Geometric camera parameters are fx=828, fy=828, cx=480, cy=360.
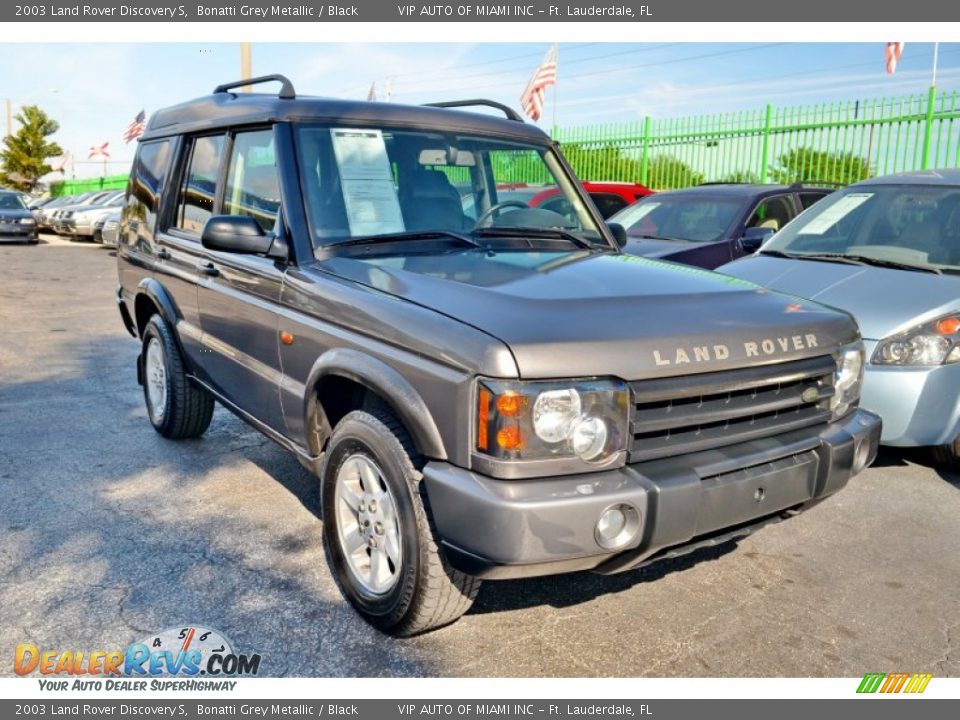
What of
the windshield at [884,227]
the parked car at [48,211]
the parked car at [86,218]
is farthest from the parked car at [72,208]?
the windshield at [884,227]

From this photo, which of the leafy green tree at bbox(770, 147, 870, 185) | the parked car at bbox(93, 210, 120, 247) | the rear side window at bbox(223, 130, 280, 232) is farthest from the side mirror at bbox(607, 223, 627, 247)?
the parked car at bbox(93, 210, 120, 247)

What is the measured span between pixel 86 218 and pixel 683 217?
21172 mm

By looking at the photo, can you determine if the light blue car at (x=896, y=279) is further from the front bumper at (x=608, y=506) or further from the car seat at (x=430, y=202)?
the car seat at (x=430, y=202)

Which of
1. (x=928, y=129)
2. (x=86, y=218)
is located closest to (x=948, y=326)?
(x=928, y=129)

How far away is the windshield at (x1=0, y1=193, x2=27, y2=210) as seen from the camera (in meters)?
23.6

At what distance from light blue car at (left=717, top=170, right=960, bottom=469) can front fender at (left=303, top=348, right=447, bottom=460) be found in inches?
110

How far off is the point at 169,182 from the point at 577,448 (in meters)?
3.50

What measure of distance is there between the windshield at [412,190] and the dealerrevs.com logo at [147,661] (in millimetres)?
1609

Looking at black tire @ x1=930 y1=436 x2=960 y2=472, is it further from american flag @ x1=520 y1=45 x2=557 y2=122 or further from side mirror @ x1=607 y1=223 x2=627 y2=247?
american flag @ x1=520 y1=45 x2=557 y2=122

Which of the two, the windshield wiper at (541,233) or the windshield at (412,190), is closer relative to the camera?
the windshield at (412,190)

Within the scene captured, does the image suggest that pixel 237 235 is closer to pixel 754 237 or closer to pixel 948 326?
pixel 948 326

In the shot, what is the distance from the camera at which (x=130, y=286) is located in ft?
18.7

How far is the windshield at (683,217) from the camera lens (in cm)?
789

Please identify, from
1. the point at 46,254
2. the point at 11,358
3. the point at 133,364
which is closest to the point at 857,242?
the point at 133,364
